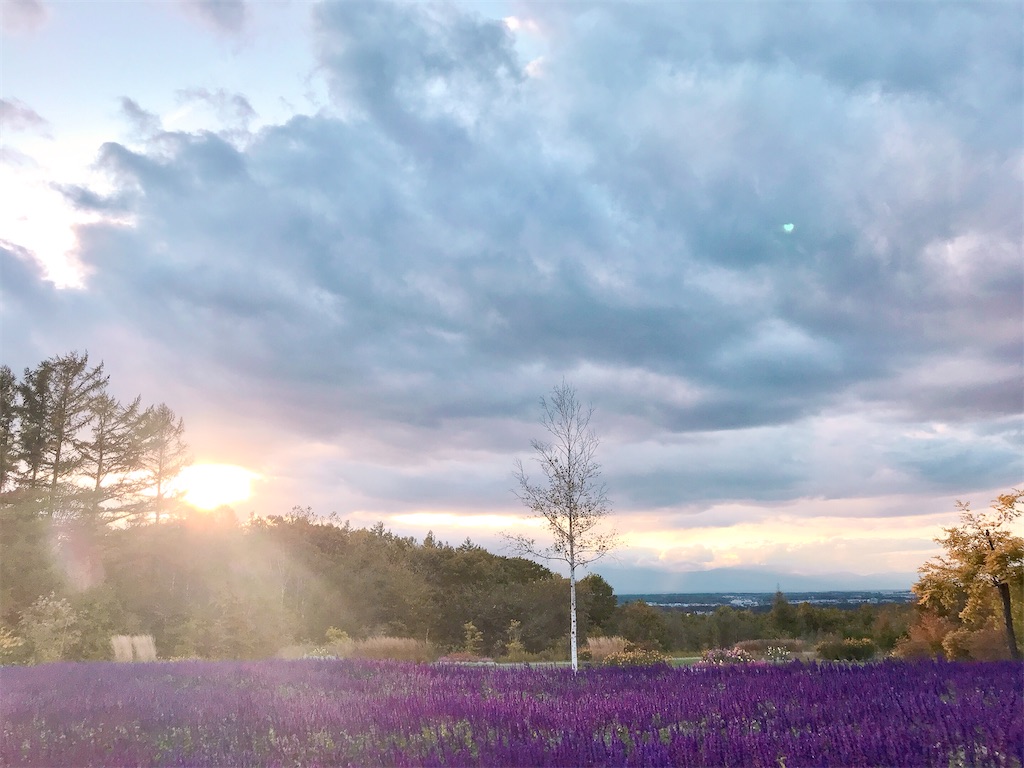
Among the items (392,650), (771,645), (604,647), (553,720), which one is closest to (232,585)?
(392,650)

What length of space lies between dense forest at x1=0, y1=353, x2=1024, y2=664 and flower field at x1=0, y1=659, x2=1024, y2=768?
1246cm

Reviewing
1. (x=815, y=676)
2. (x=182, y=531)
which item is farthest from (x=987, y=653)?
(x=182, y=531)

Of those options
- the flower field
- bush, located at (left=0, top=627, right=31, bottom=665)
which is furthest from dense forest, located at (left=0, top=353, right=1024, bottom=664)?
the flower field

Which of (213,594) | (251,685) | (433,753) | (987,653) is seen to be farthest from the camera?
(213,594)

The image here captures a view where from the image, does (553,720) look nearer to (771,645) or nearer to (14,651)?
(14,651)

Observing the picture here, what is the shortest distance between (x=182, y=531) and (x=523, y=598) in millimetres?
13979

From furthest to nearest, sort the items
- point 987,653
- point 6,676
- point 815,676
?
point 987,653, point 6,676, point 815,676

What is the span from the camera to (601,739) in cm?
483

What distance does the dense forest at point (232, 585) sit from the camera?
21656 millimetres

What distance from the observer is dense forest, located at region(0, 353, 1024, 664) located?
21656 millimetres

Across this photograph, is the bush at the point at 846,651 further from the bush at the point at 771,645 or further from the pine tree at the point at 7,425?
the pine tree at the point at 7,425

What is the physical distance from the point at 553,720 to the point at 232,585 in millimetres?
23475

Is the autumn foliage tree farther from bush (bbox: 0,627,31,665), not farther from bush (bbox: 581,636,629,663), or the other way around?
bush (bbox: 0,627,31,665)

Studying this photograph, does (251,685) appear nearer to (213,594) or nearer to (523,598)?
(213,594)
